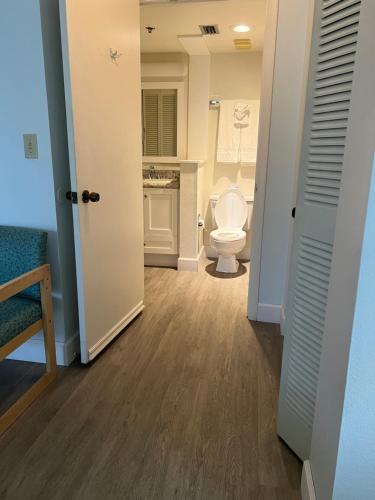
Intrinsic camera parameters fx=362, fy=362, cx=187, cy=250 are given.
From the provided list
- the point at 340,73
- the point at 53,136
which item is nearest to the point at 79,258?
the point at 53,136

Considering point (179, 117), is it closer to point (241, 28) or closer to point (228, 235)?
point (241, 28)

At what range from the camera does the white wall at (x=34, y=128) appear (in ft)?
5.52

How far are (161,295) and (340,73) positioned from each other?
2308mm

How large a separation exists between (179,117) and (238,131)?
641 mm

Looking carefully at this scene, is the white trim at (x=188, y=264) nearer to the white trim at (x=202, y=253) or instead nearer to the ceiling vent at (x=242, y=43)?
the white trim at (x=202, y=253)

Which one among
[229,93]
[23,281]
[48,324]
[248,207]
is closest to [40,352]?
[48,324]

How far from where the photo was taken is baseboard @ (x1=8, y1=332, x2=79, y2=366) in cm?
199

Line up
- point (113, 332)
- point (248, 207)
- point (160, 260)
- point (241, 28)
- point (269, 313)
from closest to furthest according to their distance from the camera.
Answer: point (113, 332) < point (269, 313) < point (241, 28) < point (248, 207) < point (160, 260)

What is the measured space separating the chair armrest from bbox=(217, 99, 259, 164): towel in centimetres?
265

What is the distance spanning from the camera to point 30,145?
1.80 m

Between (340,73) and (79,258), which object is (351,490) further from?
(79,258)

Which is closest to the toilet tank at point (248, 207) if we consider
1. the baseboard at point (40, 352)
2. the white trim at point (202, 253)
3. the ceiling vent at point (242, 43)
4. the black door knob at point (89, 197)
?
the white trim at point (202, 253)

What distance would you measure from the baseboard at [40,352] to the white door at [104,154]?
0.36ft

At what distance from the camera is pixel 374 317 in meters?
0.86
